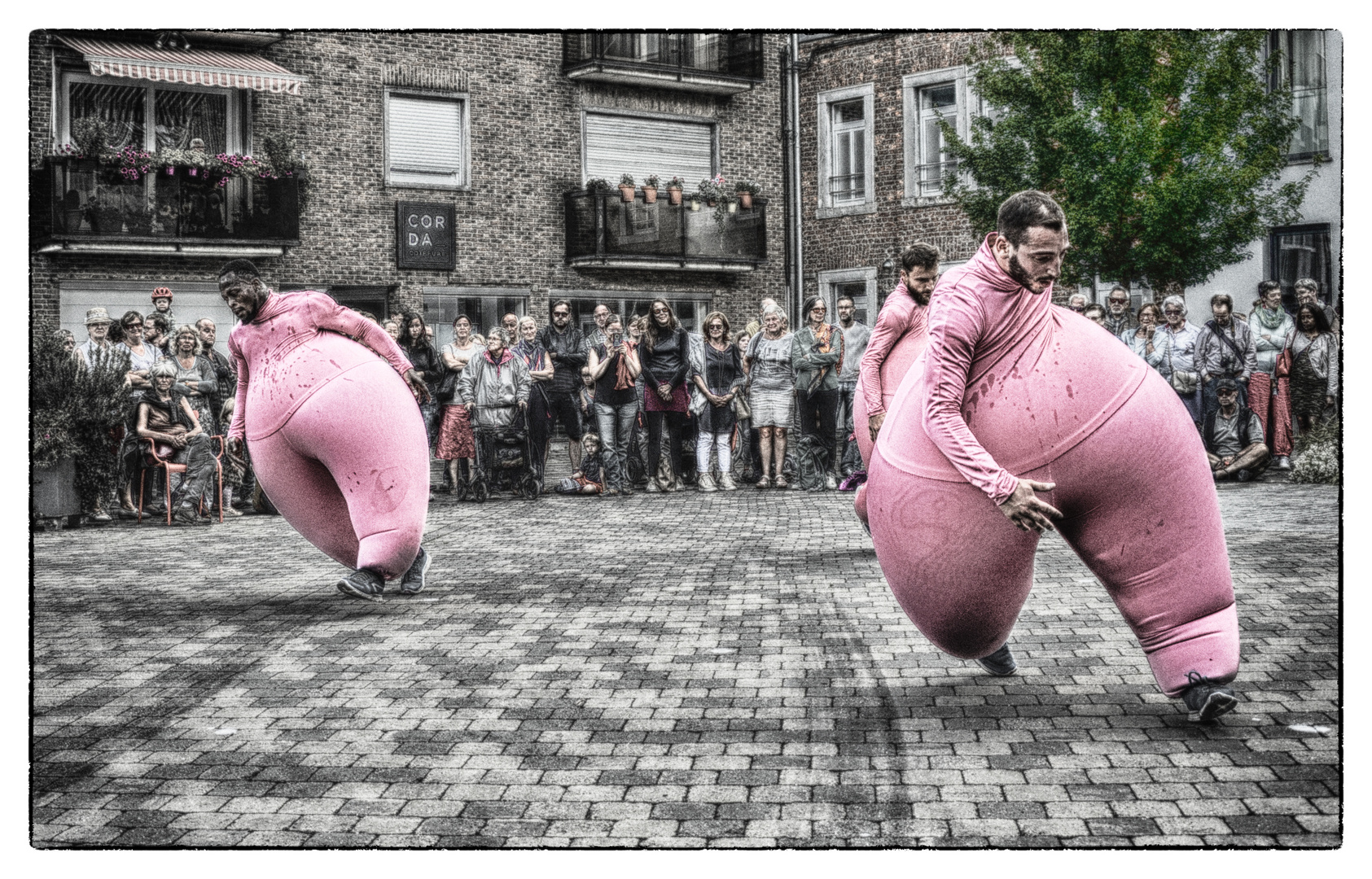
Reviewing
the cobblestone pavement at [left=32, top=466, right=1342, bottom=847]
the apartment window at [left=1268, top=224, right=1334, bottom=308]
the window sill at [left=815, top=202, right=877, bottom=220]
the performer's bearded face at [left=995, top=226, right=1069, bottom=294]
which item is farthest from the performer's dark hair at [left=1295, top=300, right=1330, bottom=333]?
the window sill at [left=815, top=202, right=877, bottom=220]

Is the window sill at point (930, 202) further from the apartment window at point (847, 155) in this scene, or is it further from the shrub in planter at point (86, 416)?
the shrub in planter at point (86, 416)

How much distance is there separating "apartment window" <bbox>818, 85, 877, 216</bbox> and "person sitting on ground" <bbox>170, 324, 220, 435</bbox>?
6262 millimetres

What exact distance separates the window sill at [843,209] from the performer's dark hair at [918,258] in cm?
77

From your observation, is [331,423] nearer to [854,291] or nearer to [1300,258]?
[1300,258]

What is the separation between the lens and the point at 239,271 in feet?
22.3

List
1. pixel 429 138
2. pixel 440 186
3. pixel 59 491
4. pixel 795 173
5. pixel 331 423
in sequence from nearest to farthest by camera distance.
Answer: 1. pixel 331 423
2. pixel 795 173
3. pixel 429 138
4. pixel 440 186
5. pixel 59 491

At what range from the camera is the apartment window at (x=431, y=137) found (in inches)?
311

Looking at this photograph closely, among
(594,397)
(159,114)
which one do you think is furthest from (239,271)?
(594,397)

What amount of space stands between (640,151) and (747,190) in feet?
6.12

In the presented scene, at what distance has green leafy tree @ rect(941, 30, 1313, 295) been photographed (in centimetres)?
484

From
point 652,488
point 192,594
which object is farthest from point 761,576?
point 652,488

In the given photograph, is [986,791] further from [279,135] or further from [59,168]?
[279,135]

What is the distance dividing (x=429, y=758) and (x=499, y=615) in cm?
267

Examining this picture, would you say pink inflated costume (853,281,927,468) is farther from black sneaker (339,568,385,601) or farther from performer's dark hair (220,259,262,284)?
performer's dark hair (220,259,262,284)
